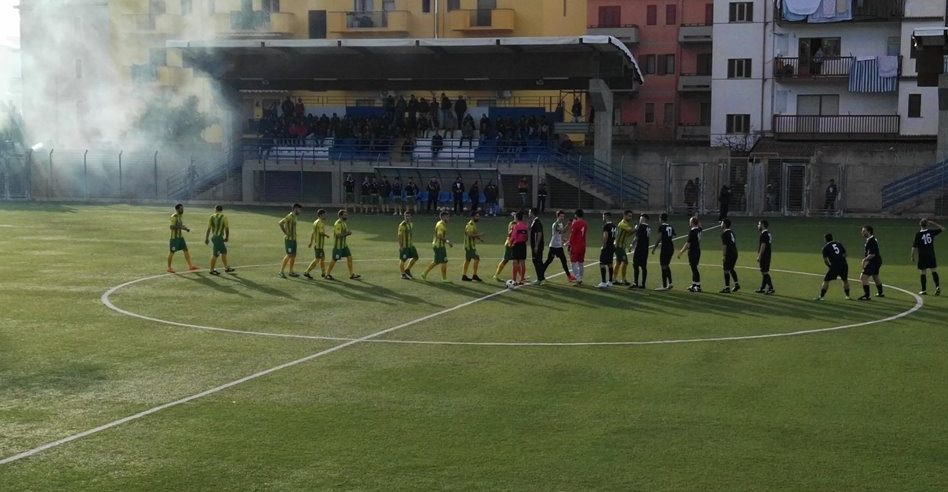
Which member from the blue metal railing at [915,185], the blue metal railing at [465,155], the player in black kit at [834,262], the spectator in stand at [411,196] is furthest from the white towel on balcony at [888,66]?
the player in black kit at [834,262]

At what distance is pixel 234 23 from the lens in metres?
67.7

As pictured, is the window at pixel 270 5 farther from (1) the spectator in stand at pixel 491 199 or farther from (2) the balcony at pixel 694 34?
(2) the balcony at pixel 694 34

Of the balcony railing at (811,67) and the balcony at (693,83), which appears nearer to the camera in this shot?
the balcony railing at (811,67)

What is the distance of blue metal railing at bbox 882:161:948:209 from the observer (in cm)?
5491

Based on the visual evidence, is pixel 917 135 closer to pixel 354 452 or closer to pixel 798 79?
pixel 798 79

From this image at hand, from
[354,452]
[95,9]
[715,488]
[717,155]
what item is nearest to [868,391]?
[715,488]

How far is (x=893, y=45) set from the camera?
68.2 meters

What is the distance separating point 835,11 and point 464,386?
58.3m

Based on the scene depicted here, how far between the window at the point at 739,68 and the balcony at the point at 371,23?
22.4m

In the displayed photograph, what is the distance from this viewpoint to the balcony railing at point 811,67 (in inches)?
2694

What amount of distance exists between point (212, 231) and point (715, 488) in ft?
72.4

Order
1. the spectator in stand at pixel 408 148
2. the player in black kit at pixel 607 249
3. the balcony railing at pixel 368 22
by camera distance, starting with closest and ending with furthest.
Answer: the player in black kit at pixel 607 249 < the spectator in stand at pixel 408 148 < the balcony railing at pixel 368 22

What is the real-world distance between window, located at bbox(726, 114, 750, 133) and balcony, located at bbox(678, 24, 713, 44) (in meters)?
8.51

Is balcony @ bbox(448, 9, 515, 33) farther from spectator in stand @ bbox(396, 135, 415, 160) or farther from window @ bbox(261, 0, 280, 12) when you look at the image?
spectator in stand @ bbox(396, 135, 415, 160)
